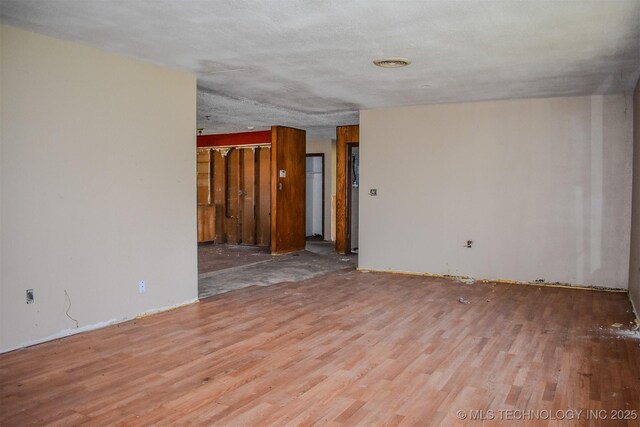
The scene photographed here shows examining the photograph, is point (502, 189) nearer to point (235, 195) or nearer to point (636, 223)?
point (636, 223)

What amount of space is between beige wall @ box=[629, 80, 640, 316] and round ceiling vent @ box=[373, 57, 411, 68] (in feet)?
8.53

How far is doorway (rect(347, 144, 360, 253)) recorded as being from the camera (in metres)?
9.07

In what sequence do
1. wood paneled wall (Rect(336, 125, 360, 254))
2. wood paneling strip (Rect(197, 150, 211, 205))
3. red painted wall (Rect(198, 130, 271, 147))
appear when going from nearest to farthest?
wood paneled wall (Rect(336, 125, 360, 254))
red painted wall (Rect(198, 130, 271, 147))
wood paneling strip (Rect(197, 150, 211, 205))

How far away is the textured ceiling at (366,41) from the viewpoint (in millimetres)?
3246

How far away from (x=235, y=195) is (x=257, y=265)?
10.8 ft

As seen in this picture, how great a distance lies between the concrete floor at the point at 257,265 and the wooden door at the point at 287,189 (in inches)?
13.1

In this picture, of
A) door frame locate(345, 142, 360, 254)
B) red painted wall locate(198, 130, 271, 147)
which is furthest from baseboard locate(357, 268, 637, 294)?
red painted wall locate(198, 130, 271, 147)

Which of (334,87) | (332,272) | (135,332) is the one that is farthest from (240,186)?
(135,332)

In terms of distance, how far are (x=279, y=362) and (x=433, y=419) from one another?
49.0 inches

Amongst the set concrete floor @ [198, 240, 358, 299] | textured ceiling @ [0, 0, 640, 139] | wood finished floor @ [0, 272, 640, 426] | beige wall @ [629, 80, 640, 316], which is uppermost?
textured ceiling @ [0, 0, 640, 139]

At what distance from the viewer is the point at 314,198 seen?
1260cm

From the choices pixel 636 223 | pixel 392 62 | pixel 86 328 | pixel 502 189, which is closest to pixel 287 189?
pixel 502 189

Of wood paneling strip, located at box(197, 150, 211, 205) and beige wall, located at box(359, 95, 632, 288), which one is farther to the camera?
wood paneling strip, located at box(197, 150, 211, 205)

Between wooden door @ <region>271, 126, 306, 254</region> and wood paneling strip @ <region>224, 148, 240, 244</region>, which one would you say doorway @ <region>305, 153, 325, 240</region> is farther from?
wooden door @ <region>271, 126, 306, 254</region>
